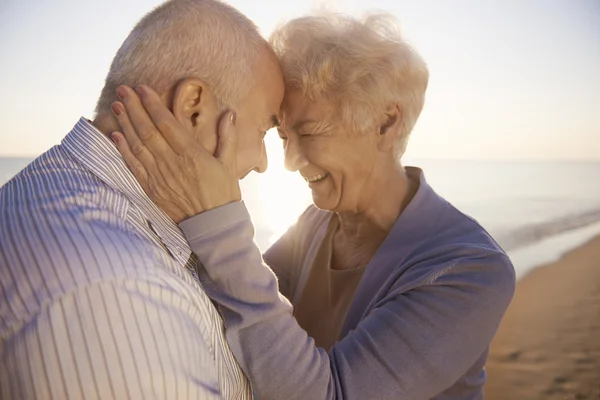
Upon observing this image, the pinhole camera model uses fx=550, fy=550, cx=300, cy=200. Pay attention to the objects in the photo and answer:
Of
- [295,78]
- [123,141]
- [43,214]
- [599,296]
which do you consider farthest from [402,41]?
[599,296]

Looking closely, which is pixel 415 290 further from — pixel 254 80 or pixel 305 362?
pixel 254 80

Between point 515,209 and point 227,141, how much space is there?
2363cm

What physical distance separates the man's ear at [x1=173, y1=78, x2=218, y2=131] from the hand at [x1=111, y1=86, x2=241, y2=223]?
37 mm

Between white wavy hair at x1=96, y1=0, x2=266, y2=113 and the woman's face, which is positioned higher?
white wavy hair at x1=96, y1=0, x2=266, y2=113

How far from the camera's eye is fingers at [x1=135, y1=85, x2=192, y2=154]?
1571 millimetres

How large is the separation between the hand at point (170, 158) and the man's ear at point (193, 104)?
4 centimetres

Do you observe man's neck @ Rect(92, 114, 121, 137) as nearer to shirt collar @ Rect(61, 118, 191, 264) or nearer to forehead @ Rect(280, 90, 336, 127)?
shirt collar @ Rect(61, 118, 191, 264)

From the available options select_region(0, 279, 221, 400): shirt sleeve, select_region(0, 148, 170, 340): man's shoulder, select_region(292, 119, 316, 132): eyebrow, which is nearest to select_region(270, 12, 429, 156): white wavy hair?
select_region(292, 119, 316, 132): eyebrow

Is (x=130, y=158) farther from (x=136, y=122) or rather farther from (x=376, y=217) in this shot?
(x=376, y=217)

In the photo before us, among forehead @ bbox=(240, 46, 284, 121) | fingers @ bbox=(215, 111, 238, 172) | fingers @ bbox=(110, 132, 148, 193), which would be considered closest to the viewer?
fingers @ bbox=(110, 132, 148, 193)

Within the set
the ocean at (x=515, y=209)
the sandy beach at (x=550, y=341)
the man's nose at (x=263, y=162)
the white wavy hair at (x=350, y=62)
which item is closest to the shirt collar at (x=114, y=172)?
the man's nose at (x=263, y=162)

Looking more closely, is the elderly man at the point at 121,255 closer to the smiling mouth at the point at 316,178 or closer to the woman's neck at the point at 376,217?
the smiling mouth at the point at 316,178

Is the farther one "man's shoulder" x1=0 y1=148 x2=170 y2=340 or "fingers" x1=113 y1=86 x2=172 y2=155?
"fingers" x1=113 y1=86 x2=172 y2=155

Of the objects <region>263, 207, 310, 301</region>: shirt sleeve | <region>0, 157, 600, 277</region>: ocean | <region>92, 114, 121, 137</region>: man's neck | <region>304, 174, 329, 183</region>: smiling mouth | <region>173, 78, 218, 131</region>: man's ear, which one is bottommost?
<region>0, 157, 600, 277</region>: ocean
